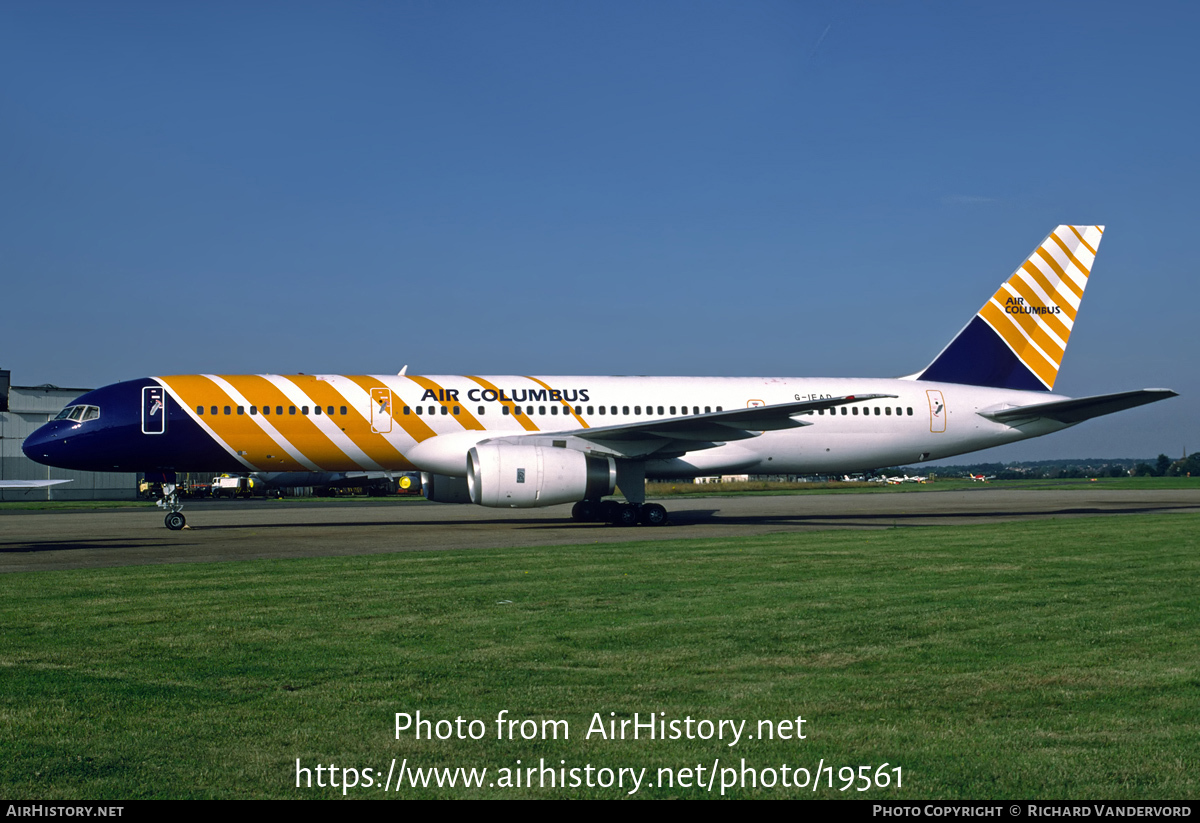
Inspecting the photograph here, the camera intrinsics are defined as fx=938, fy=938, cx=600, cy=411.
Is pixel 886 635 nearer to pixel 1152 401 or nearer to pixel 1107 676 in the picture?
pixel 1107 676

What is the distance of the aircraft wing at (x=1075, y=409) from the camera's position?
23.0m

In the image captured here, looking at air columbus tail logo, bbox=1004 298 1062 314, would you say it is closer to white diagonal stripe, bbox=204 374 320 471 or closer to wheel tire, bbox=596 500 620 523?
wheel tire, bbox=596 500 620 523

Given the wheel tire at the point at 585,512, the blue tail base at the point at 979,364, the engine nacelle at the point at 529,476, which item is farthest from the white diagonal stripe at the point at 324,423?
the blue tail base at the point at 979,364

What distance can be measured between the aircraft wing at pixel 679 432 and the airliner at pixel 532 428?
0.15ft

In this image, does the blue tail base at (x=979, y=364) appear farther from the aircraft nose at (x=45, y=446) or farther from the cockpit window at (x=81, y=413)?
the aircraft nose at (x=45, y=446)

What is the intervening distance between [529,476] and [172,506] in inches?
351

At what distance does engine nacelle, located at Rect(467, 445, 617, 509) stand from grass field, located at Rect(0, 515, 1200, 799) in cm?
805

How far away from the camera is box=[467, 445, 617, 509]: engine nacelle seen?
19281 mm

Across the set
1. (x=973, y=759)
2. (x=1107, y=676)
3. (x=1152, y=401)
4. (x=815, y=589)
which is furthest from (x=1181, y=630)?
(x=1152, y=401)

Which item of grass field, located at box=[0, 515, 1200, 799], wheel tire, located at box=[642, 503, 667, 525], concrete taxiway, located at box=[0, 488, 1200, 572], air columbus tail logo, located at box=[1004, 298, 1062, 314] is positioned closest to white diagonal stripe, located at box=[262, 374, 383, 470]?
concrete taxiway, located at box=[0, 488, 1200, 572]

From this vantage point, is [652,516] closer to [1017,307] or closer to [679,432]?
[679,432]

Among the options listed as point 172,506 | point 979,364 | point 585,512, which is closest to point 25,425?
point 172,506

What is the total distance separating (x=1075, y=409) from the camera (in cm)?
2498
